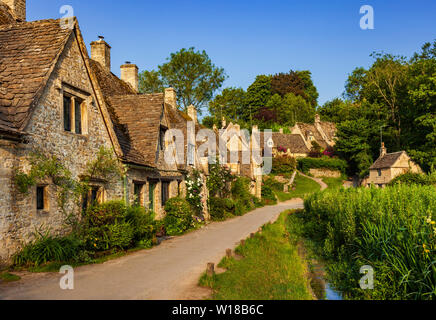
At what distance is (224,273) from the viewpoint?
974cm

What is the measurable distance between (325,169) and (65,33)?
52.5 metres

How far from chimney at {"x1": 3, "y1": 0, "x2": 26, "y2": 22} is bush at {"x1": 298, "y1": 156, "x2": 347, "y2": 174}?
50.0 metres

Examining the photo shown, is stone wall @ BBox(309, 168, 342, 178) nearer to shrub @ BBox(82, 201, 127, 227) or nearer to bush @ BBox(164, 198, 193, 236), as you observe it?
bush @ BBox(164, 198, 193, 236)

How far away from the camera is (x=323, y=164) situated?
59531mm

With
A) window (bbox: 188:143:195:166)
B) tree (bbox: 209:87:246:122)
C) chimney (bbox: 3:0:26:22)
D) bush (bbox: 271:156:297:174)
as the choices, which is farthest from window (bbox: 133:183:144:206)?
tree (bbox: 209:87:246:122)

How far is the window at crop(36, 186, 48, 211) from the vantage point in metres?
11.3

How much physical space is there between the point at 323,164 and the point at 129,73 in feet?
136

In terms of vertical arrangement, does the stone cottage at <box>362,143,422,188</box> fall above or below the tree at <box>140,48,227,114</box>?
below

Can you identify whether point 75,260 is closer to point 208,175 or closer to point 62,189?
point 62,189

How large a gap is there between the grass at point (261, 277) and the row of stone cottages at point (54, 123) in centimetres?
558

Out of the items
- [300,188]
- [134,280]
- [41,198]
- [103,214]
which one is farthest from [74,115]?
[300,188]
